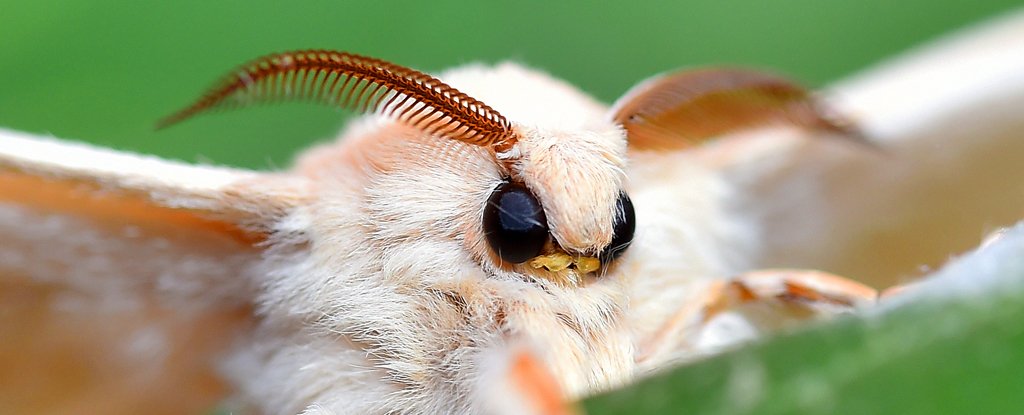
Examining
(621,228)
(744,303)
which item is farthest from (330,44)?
(621,228)

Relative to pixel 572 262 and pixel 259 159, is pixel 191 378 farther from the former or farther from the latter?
pixel 259 159

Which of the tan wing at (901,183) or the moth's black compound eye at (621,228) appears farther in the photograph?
the tan wing at (901,183)

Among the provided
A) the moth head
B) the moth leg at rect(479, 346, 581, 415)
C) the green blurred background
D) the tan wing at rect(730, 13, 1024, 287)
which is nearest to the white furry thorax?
the moth head

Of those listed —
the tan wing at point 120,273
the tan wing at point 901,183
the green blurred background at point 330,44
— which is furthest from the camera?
the green blurred background at point 330,44

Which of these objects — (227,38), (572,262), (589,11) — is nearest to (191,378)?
(572,262)

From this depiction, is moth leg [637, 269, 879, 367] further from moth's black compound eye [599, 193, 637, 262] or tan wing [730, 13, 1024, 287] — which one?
tan wing [730, 13, 1024, 287]

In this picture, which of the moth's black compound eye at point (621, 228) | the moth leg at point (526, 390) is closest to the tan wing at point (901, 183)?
the moth's black compound eye at point (621, 228)

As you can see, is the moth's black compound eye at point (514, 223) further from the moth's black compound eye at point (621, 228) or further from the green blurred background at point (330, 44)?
the green blurred background at point (330, 44)
